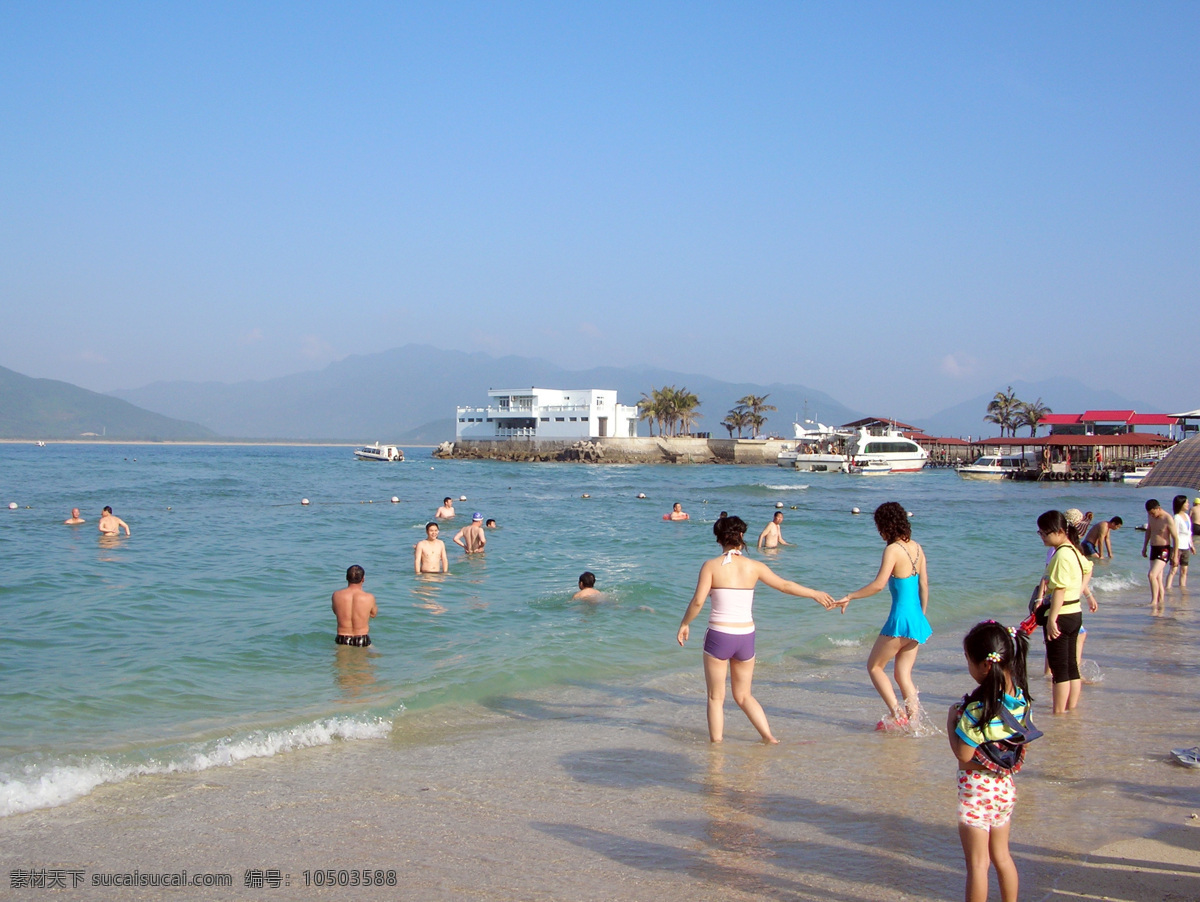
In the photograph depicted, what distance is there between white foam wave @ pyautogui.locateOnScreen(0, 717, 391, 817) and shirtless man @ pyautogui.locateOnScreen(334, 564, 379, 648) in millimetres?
2943

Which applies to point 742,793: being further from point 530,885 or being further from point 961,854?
point 530,885

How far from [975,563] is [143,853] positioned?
60.3 feet

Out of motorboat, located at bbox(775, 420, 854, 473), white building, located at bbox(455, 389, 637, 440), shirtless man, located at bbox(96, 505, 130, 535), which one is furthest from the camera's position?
white building, located at bbox(455, 389, 637, 440)

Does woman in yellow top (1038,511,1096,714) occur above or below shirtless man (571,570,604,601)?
above

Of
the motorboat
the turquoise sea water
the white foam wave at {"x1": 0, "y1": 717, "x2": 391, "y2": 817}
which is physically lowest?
the turquoise sea water

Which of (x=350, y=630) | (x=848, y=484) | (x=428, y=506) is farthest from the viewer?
(x=848, y=484)

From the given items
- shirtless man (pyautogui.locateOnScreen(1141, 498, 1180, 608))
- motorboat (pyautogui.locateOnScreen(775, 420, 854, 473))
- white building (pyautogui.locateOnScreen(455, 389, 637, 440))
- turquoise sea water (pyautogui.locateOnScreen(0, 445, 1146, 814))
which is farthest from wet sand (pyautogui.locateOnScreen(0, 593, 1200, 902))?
white building (pyautogui.locateOnScreen(455, 389, 637, 440))

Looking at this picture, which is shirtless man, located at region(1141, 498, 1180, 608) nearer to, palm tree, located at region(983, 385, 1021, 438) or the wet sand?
the wet sand

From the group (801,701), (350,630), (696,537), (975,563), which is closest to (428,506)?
(696,537)

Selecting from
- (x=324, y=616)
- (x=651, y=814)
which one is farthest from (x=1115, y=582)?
(x=651, y=814)

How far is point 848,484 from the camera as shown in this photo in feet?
181

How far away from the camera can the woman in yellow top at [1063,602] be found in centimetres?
675

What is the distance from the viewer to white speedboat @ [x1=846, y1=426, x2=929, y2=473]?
65625 mm

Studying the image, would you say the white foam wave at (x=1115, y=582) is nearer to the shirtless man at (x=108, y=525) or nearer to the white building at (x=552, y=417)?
the shirtless man at (x=108, y=525)
